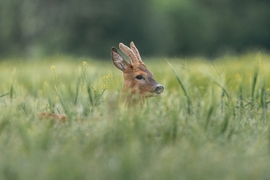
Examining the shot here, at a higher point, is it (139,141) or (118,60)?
(118,60)

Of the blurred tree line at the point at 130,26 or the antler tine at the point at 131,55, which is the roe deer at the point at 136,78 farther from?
the blurred tree line at the point at 130,26

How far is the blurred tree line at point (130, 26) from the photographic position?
27.8m

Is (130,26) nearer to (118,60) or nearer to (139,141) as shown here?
(118,60)

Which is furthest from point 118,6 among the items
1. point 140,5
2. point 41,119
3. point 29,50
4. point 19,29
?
point 41,119

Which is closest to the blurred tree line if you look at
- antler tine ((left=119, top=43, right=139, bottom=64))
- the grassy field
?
antler tine ((left=119, top=43, right=139, bottom=64))

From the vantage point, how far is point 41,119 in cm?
541

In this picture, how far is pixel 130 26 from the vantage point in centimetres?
3416

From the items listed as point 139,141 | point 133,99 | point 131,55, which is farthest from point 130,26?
point 139,141

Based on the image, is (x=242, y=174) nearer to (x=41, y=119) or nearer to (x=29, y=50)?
(x=41, y=119)

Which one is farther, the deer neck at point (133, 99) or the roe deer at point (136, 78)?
the roe deer at point (136, 78)

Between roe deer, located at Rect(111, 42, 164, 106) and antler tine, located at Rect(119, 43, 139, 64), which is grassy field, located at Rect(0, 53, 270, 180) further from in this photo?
antler tine, located at Rect(119, 43, 139, 64)

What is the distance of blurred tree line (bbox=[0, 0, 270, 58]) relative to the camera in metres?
27.8

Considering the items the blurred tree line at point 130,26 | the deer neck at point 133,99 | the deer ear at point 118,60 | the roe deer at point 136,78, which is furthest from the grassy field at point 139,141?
the blurred tree line at point 130,26

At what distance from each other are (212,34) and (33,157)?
39959 millimetres
